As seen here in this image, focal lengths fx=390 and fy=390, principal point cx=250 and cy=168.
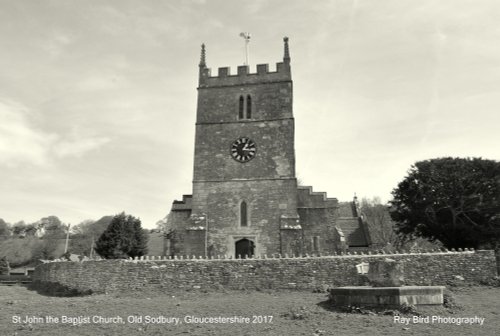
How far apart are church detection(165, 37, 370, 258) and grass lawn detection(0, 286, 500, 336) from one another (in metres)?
8.14

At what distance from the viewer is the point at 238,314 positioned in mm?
11648

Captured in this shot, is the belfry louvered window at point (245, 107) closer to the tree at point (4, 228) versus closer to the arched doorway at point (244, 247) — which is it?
the arched doorway at point (244, 247)

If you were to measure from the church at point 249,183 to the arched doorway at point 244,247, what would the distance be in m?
0.06

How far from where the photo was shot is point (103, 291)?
18.0 m

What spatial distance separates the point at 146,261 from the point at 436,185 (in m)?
19.3

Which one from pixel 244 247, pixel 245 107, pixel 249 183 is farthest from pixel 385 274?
pixel 245 107

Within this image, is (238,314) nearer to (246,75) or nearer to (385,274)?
(385,274)

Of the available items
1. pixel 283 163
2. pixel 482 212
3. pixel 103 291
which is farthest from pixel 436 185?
pixel 103 291

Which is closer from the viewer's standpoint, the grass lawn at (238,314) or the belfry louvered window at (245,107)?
the grass lawn at (238,314)

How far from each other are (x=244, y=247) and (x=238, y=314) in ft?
42.0

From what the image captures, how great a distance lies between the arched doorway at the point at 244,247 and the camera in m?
24.2

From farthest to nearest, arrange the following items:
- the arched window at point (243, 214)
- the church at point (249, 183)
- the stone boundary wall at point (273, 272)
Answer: the arched window at point (243, 214) < the church at point (249, 183) < the stone boundary wall at point (273, 272)

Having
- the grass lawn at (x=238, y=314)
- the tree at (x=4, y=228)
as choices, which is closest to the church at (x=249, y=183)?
the grass lawn at (x=238, y=314)

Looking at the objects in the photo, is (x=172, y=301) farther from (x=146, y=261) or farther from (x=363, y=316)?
(x=363, y=316)
